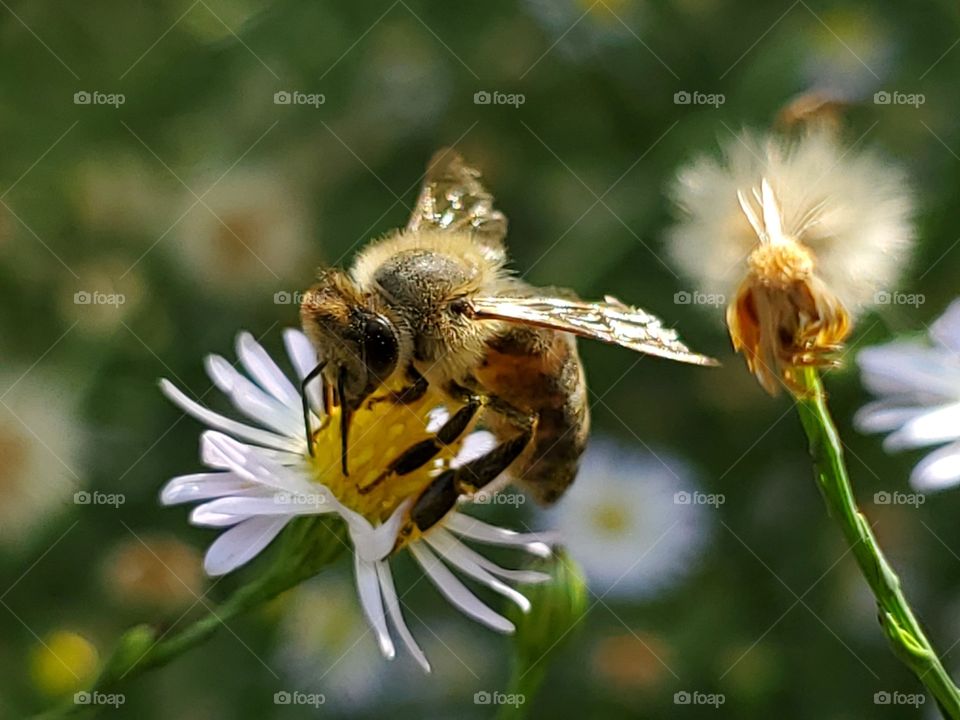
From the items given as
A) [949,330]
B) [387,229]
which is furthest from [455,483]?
[387,229]

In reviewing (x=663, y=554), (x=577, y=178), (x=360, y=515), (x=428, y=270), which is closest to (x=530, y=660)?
(x=360, y=515)

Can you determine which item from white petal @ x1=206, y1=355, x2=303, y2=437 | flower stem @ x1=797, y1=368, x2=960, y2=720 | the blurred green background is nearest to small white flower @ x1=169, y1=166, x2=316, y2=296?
the blurred green background

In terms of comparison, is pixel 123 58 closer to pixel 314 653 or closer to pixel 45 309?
pixel 45 309

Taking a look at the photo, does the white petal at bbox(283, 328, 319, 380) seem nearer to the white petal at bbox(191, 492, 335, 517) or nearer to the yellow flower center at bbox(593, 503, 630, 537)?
the white petal at bbox(191, 492, 335, 517)

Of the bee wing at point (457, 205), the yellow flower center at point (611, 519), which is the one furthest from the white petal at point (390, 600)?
the yellow flower center at point (611, 519)

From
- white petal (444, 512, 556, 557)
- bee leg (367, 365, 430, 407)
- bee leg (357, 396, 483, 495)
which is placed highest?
bee leg (367, 365, 430, 407)

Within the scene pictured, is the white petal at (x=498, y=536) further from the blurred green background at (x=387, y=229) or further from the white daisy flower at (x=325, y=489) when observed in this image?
the blurred green background at (x=387, y=229)

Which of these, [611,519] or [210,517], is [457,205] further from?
[611,519]
